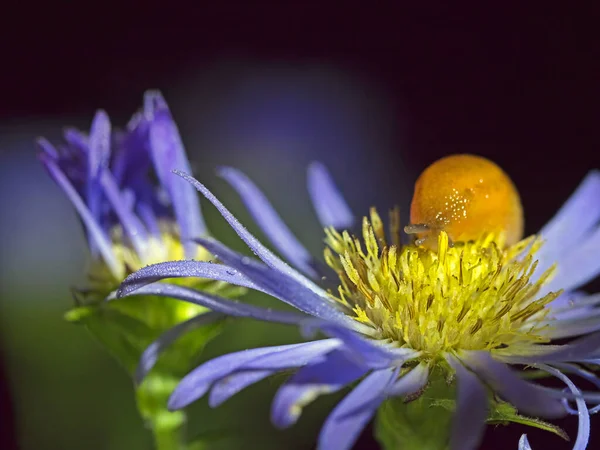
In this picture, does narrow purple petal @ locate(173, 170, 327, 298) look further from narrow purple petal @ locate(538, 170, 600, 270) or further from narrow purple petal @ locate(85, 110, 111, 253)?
narrow purple petal @ locate(538, 170, 600, 270)

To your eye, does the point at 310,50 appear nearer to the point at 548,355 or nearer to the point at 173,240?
the point at 173,240

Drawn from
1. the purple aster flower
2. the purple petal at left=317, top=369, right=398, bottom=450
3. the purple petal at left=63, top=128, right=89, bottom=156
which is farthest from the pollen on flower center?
the purple petal at left=63, top=128, right=89, bottom=156

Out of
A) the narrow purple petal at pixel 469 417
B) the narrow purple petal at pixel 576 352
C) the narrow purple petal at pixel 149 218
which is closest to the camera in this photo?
the narrow purple petal at pixel 469 417

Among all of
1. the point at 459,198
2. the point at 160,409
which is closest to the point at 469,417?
the point at 459,198

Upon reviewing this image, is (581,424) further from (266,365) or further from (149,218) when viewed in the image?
(149,218)

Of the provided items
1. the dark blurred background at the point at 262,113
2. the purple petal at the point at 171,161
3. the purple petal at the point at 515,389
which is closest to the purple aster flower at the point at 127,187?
the purple petal at the point at 171,161

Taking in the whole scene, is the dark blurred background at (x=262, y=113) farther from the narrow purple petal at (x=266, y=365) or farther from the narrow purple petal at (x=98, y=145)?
the narrow purple petal at (x=266, y=365)

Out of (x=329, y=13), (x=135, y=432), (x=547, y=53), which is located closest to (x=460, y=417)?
(x=135, y=432)
